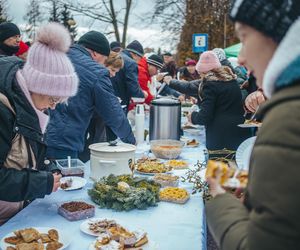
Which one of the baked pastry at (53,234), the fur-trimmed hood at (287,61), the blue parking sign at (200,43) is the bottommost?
the baked pastry at (53,234)

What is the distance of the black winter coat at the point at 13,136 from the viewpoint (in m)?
1.42

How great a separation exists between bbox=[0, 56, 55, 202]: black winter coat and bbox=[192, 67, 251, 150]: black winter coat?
187cm

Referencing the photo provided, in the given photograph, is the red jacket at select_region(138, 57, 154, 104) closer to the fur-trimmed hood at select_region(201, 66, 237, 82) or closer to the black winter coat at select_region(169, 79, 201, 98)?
the black winter coat at select_region(169, 79, 201, 98)

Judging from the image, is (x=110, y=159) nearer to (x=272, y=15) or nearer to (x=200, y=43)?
(x=272, y=15)

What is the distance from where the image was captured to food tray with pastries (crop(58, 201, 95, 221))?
1482mm

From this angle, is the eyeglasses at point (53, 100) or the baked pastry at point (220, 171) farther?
the eyeglasses at point (53, 100)

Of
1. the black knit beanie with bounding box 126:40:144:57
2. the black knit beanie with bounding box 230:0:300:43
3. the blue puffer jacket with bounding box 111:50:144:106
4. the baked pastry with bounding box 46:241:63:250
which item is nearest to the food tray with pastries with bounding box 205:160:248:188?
the black knit beanie with bounding box 230:0:300:43

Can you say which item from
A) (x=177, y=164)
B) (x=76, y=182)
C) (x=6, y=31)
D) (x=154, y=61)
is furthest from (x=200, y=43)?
(x=76, y=182)

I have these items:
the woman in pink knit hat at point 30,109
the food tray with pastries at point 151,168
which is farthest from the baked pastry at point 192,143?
the woman in pink knit hat at point 30,109

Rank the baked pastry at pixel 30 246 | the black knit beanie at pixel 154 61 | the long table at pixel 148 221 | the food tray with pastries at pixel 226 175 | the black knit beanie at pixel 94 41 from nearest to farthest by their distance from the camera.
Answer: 1. the food tray with pastries at pixel 226 175
2. the baked pastry at pixel 30 246
3. the long table at pixel 148 221
4. the black knit beanie at pixel 94 41
5. the black knit beanie at pixel 154 61

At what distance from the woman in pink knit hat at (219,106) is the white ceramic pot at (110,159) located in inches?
56.8

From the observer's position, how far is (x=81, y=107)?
93.9 inches

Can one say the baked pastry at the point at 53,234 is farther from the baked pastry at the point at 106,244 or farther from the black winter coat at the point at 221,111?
the black winter coat at the point at 221,111

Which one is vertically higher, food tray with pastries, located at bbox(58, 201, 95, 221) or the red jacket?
the red jacket
